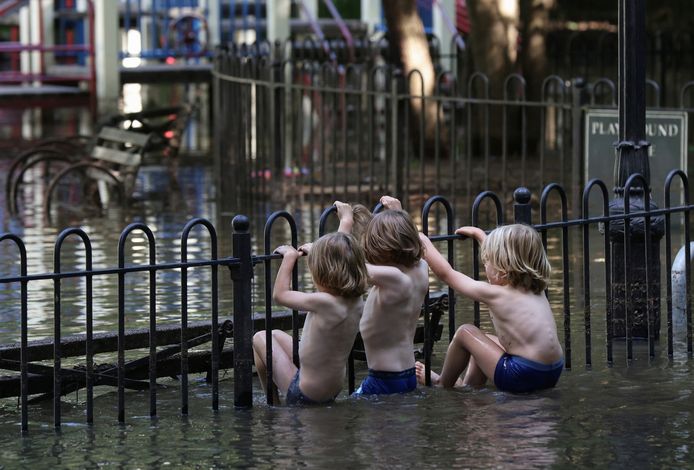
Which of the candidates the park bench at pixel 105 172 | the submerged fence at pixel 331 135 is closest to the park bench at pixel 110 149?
the park bench at pixel 105 172

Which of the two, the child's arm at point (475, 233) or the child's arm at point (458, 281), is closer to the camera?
the child's arm at point (458, 281)

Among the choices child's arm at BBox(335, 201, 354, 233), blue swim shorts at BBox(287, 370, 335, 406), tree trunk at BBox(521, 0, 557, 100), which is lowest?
blue swim shorts at BBox(287, 370, 335, 406)

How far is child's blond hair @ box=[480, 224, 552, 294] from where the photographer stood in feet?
24.2

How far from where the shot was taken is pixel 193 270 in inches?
472

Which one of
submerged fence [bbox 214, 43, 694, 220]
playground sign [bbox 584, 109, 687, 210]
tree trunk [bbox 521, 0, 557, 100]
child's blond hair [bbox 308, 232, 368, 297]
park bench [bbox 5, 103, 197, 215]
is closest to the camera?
child's blond hair [bbox 308, 232, 368, 297]

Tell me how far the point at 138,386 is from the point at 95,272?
3.64 ft

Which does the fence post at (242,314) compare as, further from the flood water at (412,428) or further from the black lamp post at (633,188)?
the black lamp post at (633,188)

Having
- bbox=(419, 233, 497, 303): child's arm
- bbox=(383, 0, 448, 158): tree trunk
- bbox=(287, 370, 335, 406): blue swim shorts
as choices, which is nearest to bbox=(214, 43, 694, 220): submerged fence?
bbox=(383, 0, 448, 158): tree trunk

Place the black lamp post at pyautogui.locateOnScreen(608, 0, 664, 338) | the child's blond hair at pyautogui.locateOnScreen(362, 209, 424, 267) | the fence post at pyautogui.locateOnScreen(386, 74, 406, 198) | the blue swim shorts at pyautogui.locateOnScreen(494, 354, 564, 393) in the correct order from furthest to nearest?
the fence post at pyautogui.locateOnScreen(386, 74, 406, 198) < the black lamp post at pyautogui.locateOnScreen(608, 0, 664, 338) < the blue swim shorts at pyautogui.locateOnScreen(494, 354, 564, 393) < the child's blond hair at pyautogui.locateOnScreen(362, 209, 424, 267)

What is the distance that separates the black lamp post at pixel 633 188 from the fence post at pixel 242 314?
7.73ft

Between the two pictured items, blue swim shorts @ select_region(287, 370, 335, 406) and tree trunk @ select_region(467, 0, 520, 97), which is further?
tree trunk @ select_region(467, 0, 520, 97)

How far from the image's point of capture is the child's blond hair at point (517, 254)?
738cm

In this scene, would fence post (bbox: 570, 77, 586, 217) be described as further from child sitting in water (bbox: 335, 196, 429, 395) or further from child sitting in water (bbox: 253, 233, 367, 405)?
child sitting in water (bbox: 253, 233, 367, 405)

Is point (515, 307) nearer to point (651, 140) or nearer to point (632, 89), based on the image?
point (632, 89)
